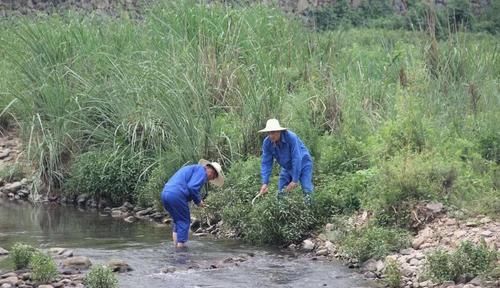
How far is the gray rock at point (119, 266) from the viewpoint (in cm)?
1037

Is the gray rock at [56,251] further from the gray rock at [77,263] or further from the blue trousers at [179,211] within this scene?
the blue trousers at [179,211]

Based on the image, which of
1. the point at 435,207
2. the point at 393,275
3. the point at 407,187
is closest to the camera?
the point at 393,275

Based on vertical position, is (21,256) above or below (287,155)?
below

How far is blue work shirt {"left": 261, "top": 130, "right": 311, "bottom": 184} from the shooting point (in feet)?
38.4

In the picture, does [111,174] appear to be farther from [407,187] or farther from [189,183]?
[407,187]

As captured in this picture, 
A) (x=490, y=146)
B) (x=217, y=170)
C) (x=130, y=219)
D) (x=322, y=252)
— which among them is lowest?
(x=130, y=219)

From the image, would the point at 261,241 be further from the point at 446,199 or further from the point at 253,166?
the point at 446,199

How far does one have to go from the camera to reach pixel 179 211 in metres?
11.7

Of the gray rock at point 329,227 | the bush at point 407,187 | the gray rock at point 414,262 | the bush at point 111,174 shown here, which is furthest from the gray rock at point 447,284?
the bush at point 111,174

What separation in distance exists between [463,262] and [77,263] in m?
3.89

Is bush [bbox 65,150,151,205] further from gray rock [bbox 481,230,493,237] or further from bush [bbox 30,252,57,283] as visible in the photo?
gray rock [bbox 481,230,493,237]

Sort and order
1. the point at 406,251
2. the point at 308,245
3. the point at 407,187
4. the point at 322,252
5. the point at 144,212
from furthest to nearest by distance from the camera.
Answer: the point at 144,212 < the point at 308,245 < the point at 322,252 < the point at 407,187 < the point at 406,251

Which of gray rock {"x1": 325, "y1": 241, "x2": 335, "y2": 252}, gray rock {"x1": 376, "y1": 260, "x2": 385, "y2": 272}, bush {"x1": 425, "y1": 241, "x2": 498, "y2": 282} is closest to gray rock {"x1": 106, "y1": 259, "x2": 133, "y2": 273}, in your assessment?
gray rock {"x1": 325, "y1": 241, "x2": 335, "y2": 252}

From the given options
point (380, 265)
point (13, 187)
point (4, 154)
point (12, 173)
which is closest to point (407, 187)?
point (380, 265)
